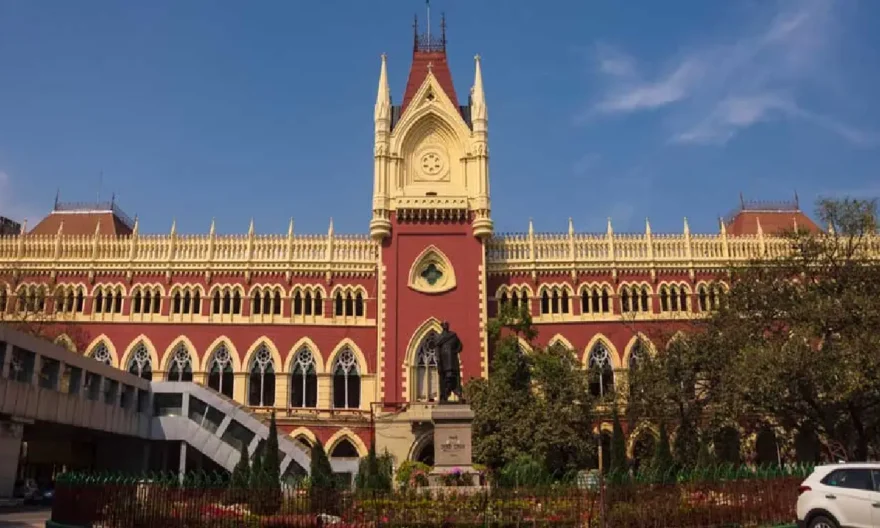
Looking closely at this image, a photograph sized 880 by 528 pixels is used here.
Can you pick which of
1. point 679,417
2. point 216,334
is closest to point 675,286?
point 679,417

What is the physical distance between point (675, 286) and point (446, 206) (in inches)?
520

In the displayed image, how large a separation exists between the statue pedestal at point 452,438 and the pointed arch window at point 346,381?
2128 centimetres

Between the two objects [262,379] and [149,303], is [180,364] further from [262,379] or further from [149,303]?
[262,379]

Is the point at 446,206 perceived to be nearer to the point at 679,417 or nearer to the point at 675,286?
the point at 675,286

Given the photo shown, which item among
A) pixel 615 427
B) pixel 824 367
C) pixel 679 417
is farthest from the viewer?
pixel 679 417

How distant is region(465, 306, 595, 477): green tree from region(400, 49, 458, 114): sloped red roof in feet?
54.3

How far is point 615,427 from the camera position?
33344 mm

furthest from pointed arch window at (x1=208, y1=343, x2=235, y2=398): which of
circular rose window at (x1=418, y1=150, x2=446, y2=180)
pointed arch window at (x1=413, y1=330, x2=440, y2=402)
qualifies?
circular rose window at (x1=418, y1=150, x2=446, y2=180)

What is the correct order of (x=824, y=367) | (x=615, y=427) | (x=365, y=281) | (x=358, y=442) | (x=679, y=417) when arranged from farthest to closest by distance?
1. (x=365, y=281)
2. (x=358, y=442)
3. (x=679, y=417)
4. (x=615, y=427)
5. (x=824, y=367)

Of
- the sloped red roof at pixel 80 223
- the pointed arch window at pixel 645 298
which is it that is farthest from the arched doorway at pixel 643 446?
the sloped red roof at pixel 80 223

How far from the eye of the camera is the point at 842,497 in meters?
15.0

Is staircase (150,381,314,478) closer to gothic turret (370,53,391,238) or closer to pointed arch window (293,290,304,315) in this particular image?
pointed arch window (293,290,304,315)

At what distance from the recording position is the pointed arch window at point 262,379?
43.0m

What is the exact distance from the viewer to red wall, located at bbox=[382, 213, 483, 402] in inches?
1665
